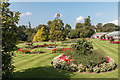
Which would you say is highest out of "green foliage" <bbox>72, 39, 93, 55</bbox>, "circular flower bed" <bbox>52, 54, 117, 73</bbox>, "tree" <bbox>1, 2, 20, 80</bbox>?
"tree" <bbox>1, 2, 20, 80</bbox>

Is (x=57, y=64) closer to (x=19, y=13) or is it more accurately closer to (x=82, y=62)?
(x=82, y=62)

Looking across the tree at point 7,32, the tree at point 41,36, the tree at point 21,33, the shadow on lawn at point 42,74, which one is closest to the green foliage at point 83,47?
the shadow on lawn at point 42,74

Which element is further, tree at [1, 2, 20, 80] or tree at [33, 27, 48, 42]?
tree at [33, 27, 48, 42]

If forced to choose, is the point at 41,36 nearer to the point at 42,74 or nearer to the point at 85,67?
the point at 42,74

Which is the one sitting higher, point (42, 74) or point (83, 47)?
point (83, 47)

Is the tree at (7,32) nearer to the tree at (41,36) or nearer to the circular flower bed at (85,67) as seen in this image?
the circular flower bed at (85,67)

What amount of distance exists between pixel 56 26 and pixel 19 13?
25950 millimetres

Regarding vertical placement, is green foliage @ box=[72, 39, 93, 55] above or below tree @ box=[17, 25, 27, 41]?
below

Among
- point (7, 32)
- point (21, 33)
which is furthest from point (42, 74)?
point (21, 33)

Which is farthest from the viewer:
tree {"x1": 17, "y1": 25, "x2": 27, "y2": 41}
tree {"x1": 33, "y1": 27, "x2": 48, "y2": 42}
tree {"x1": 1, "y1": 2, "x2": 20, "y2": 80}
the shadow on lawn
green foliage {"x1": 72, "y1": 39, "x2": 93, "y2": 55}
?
tree {"x1": 33, "y1": 27, "x2": 48, "y2": 42}

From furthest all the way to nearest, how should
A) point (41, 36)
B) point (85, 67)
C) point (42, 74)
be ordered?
point (41, 36) → point (85, 67) → point (42, 74)

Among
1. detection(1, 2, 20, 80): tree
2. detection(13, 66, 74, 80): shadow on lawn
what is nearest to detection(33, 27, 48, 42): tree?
detection(13, 66, 74, 80): shadow on lawn

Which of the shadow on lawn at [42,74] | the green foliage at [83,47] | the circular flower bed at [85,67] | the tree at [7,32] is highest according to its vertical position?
the tree at [7,32]

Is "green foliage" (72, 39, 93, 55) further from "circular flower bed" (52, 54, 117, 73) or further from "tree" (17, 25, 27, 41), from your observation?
"tree" (17, 25, 27, 41)
